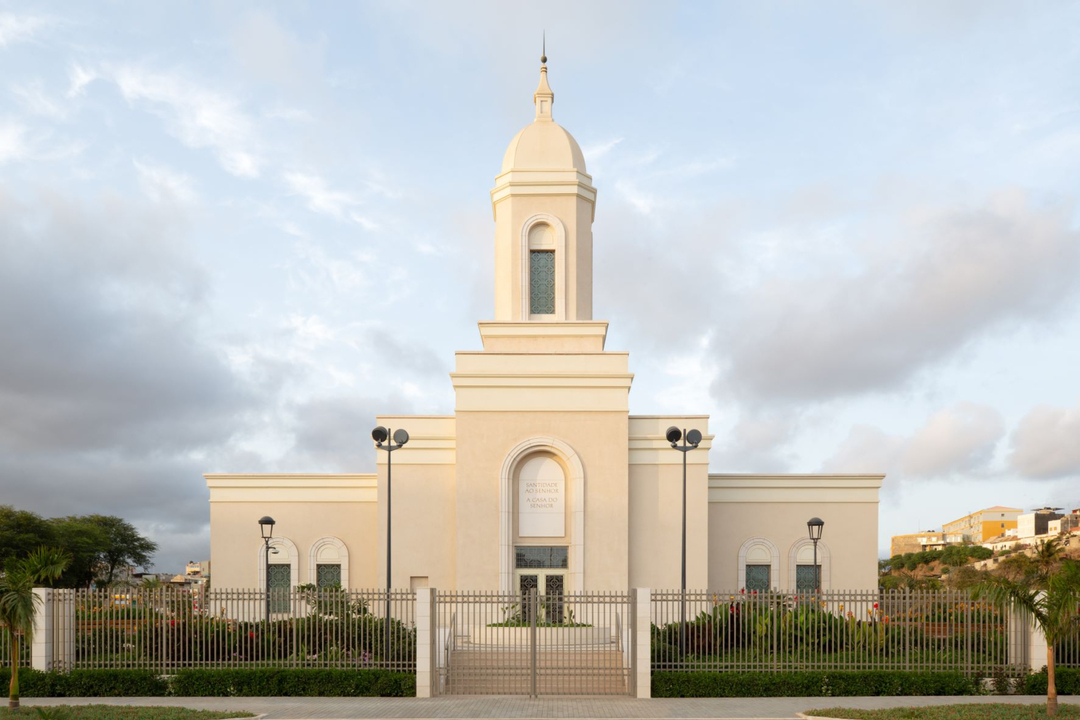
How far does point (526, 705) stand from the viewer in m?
17.8

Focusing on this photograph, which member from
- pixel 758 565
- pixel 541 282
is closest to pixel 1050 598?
pixel 758 565

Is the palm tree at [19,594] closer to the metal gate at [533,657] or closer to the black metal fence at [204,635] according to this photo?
the black metal fence at [204,635]

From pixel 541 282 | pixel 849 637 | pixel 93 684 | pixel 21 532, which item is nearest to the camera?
pixel 93 684

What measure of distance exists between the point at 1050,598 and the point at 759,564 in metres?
13.6

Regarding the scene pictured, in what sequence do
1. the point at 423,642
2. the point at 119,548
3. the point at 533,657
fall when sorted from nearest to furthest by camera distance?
1. the point at 533,657
2. the point at 423,642
3. the point at 119,548

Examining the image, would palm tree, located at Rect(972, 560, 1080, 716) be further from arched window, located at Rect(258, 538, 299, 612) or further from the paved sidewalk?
arched window, located at Rect(258, 538, 299, 612)

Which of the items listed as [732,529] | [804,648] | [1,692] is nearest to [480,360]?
[732,529]

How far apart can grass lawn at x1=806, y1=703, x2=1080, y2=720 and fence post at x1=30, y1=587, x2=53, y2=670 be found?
14090 mm

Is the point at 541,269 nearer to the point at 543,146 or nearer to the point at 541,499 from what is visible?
the point at 543,146

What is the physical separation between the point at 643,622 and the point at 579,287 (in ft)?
42.3

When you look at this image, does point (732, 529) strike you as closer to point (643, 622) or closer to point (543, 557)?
point (543, 557)

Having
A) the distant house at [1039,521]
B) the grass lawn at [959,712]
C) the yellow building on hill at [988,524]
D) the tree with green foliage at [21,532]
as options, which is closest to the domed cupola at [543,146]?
the grass lawn at [959,712]

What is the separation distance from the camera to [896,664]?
19688 mm

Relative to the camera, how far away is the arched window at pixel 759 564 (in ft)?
97.5
